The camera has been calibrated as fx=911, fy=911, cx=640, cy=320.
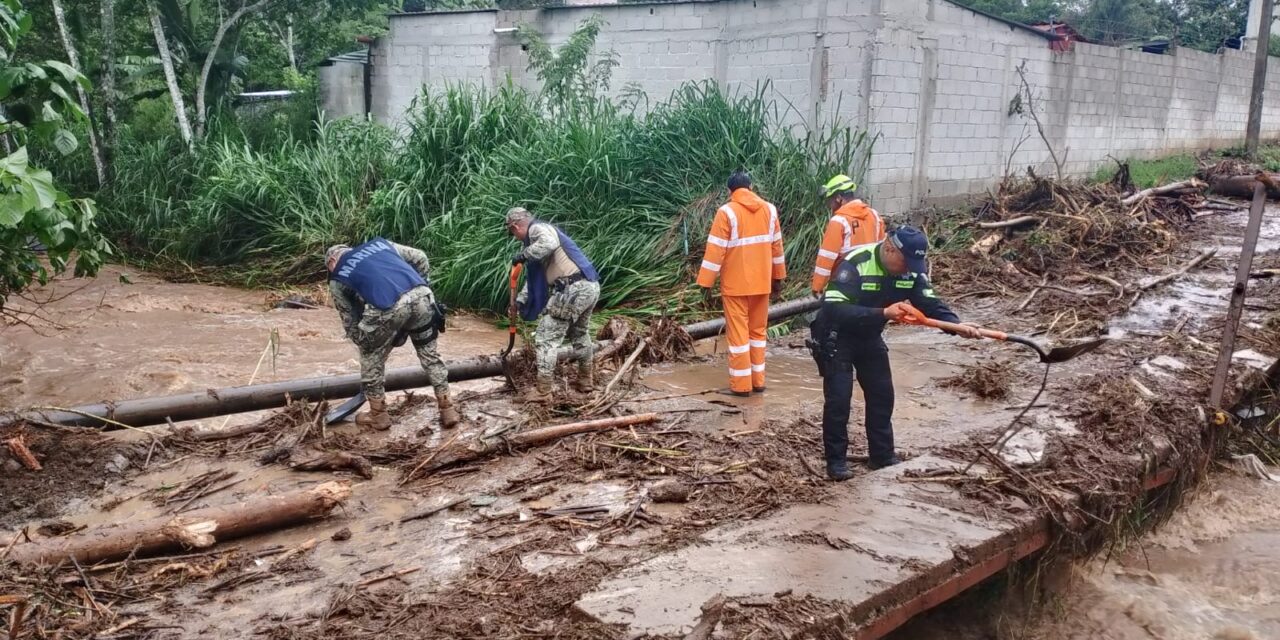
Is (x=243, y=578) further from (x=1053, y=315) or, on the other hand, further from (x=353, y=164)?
(x=353, y=164)

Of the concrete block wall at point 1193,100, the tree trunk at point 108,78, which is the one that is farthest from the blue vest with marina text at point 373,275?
the concrete block wall at point 1193,100

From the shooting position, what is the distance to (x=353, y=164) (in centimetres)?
1308

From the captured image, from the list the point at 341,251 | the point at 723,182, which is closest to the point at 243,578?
the point at 341,251

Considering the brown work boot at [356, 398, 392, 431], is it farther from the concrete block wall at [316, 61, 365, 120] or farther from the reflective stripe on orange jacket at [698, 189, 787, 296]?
the concrete block wall at [316, 61, 365, 120]

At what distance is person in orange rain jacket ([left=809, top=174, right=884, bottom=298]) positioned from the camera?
7281 millimetres

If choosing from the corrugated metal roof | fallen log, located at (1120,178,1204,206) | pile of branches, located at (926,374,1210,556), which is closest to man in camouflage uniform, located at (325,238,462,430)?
pile of branches, located at (926,374,1210,556)

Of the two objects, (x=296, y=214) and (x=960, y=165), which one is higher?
(x=960, y=165)

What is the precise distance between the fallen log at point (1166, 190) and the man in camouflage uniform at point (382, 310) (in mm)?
10030

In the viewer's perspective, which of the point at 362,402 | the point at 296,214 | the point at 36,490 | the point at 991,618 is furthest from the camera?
the point at 296,214

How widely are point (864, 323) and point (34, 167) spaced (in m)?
4.29

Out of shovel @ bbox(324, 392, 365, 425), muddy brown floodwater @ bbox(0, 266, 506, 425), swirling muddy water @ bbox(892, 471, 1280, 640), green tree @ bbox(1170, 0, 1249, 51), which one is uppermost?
green tree @ bbox(1170, 0, 1249, 51)

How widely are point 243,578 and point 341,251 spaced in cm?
243

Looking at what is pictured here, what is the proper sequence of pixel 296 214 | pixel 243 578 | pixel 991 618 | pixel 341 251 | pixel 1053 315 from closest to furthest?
1. pixel 243 578
2. pixel 991 618
3. pixel 341 251
4. pixel 1053 315
5. pixel 296 214

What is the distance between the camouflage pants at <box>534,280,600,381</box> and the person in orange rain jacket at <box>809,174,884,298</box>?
1.99 meters
